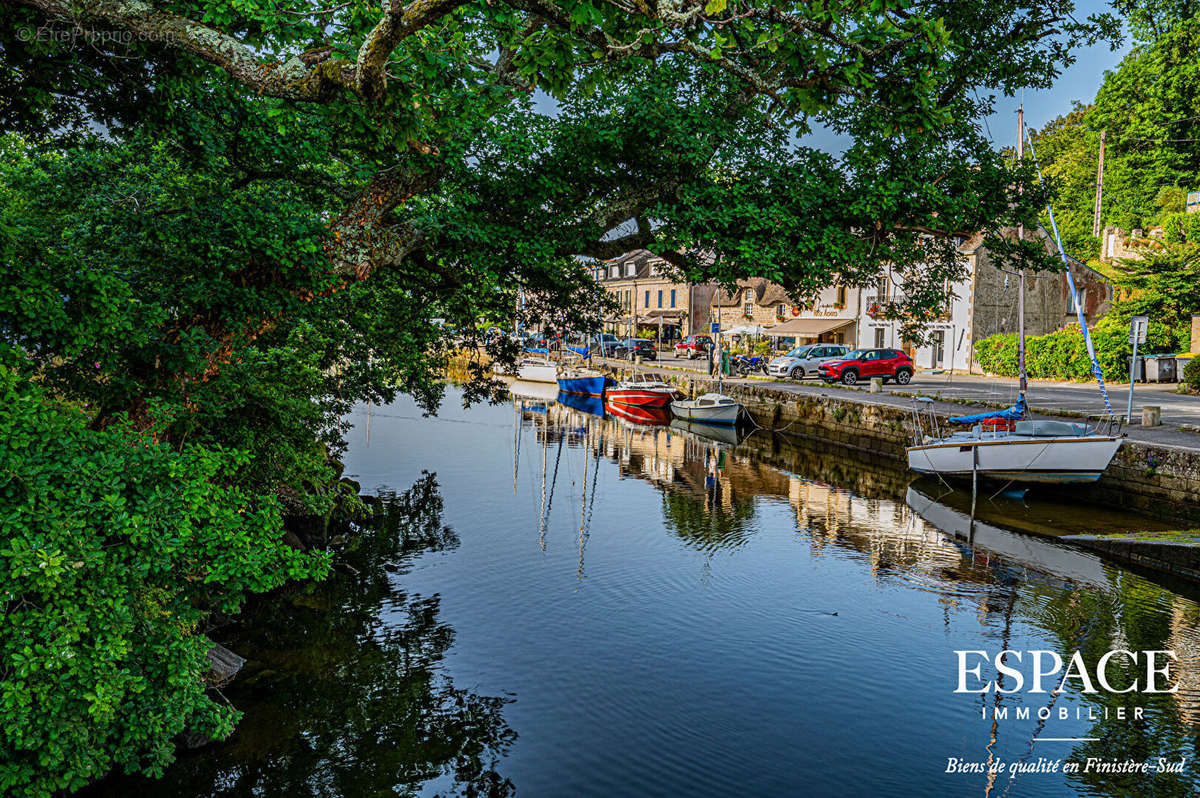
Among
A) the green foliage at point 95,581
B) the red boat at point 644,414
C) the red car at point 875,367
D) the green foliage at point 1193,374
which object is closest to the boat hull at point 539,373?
the red boat at point 644,414

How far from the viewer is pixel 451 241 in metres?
11.2

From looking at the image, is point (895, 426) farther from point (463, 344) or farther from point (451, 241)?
point (451, 241)

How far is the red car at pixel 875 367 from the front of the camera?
4259 centimetres

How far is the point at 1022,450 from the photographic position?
2188 centimetres

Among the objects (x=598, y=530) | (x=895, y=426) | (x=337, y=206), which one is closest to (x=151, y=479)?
(x=337, y=206)

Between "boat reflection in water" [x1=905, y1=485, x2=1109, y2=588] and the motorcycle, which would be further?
the motorcycle

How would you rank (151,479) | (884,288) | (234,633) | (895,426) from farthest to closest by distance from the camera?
(884,288), (895,426), (234,633), (151,479)

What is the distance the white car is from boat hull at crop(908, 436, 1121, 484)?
71.1ft

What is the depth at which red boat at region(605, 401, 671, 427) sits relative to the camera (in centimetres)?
4213

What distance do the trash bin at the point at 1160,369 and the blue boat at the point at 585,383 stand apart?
1050 inches

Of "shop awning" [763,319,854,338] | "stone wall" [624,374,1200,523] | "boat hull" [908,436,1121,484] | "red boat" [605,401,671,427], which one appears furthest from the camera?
"shop awning" [763,319,854,338]

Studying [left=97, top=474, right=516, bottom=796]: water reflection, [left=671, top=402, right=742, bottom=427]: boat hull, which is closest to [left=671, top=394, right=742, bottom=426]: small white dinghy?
[left=671, top=402, right=742, bottom=427]: boat hull

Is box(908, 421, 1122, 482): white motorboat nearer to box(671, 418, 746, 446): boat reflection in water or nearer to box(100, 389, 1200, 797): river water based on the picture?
box(100, 389, 1200, 797): river water

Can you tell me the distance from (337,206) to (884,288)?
50.2 meters
